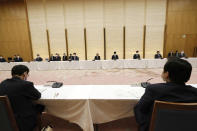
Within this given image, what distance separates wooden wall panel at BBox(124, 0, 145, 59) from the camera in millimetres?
11977

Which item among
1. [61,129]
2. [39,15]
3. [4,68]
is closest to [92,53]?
[39,15]

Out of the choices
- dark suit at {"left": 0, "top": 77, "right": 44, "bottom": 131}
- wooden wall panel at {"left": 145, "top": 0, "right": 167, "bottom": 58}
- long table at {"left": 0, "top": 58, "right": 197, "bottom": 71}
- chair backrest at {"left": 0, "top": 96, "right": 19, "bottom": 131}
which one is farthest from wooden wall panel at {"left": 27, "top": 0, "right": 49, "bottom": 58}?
chair backrest at {"left": 0, "top": 96, "right": 19, "bottom": 131}

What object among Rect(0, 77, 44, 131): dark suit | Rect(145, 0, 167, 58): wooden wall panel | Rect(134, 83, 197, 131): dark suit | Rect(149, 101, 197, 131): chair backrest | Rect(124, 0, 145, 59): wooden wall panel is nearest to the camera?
Rect(149, 101, 197, 131): chair backrest

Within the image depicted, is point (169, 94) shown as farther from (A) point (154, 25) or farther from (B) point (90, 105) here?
(A) point (154, 25)

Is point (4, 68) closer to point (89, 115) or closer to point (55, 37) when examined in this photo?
point (55, 37)

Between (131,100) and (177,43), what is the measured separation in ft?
38.7

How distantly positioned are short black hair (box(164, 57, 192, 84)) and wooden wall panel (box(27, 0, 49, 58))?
12305 millimetres

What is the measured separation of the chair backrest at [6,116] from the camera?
64.0 inches

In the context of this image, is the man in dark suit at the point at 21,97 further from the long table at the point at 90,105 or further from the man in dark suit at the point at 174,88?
the man in dark suit at the point at 174,88

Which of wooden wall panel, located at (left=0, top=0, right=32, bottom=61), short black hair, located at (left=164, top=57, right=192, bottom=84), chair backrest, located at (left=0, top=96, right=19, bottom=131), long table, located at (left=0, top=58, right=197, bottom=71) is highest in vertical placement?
wooden wall panel, located at (left=0, top=0, right=32, bottom=61)

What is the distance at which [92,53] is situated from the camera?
12.8 meters

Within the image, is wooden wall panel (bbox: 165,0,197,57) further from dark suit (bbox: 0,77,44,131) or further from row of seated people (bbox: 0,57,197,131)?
dark suit (bbox: 0,77,44,131)

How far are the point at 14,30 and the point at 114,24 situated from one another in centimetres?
812

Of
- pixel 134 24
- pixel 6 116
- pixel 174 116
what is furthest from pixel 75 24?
pixel 174 116
